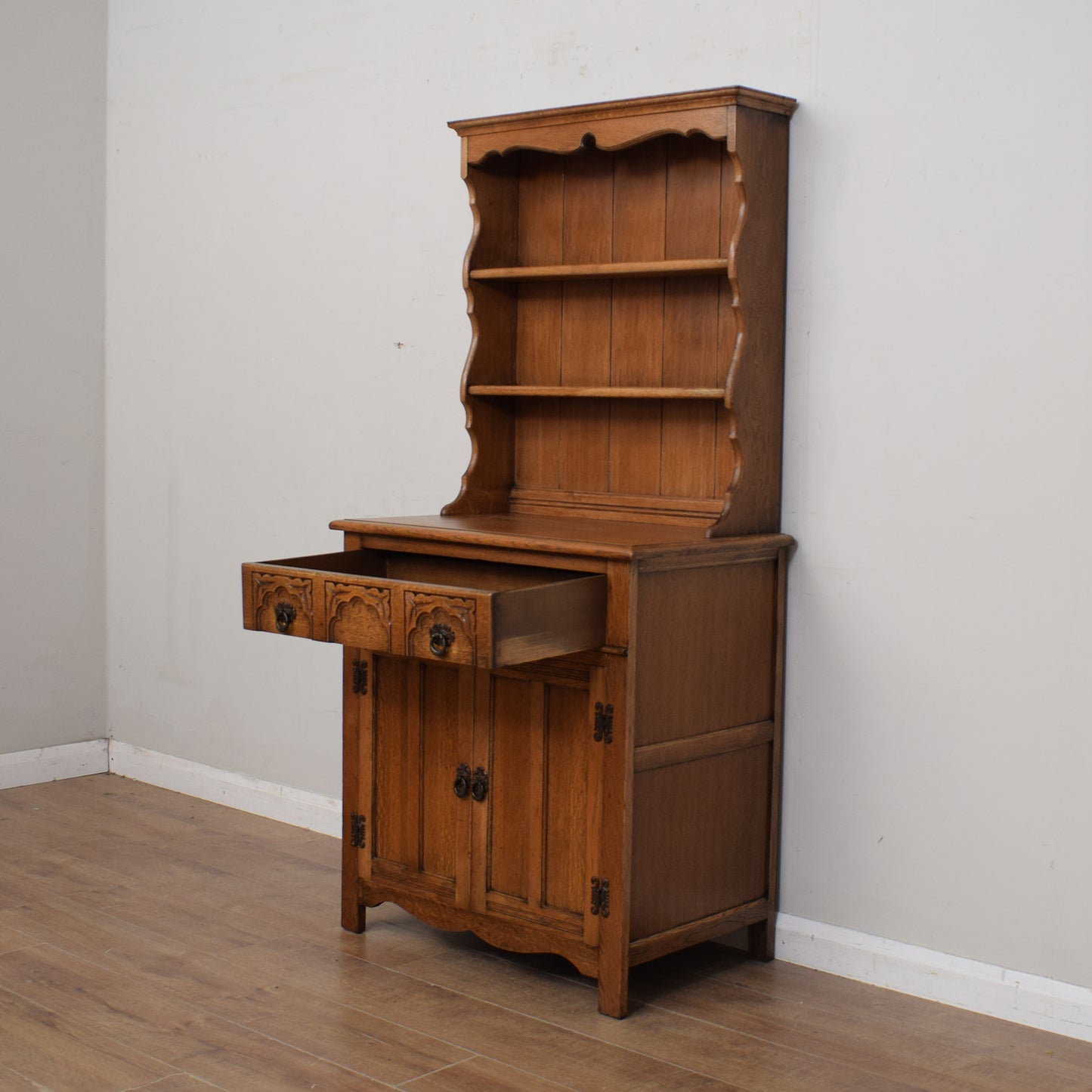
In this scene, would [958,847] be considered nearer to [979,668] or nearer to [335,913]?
[979,668]

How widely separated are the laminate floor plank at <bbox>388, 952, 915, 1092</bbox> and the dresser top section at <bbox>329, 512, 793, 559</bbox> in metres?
1.00

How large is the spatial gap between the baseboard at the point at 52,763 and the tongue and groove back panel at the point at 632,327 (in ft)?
7.10

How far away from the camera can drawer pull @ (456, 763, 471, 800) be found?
3373 millimetres

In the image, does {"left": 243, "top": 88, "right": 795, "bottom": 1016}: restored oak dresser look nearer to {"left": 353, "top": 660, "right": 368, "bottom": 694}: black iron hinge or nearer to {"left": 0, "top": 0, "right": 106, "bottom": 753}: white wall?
{"left": 353, "top": 660, "right": 368, "bottom": 694}: black iron hinge

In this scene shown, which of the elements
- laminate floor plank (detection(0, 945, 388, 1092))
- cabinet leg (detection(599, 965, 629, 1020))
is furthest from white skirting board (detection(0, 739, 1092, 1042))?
laminate floor plank (detection(0, 945, 388, 1092))

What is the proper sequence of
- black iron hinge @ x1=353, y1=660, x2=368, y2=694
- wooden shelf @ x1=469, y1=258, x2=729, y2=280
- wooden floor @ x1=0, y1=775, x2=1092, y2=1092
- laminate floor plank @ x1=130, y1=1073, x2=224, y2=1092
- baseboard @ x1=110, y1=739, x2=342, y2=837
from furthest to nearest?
1. baseboard @ x1=110, y1=739, x2=342, y2=837
2. black iron hinge @ x1=353, y1=660, x2=368, y2=694
3. wooden shelf @ x1=469, y1=258, x2=729, y2=280
4. wooden floor @ x1=0, y1=775, x2=1092, y2=1092
5. laminate floor plank @ x1=130, y1=1073, x2=224, y2=1092

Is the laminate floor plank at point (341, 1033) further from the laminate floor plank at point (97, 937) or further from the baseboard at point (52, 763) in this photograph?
the baseboard at point (52, 763)

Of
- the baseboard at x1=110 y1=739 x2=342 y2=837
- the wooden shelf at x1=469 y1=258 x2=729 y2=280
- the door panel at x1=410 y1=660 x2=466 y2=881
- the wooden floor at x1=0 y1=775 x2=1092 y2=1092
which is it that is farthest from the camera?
the baseboard at x1=110 y1=739 x2=342 y2=837

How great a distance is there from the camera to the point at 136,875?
4.02 meters

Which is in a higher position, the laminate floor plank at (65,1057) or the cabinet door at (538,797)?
the cabinet door at (538,797)

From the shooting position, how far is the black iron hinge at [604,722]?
3.07 m

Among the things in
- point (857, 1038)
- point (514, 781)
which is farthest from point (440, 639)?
point (857, 1038)

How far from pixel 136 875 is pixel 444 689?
1227mm

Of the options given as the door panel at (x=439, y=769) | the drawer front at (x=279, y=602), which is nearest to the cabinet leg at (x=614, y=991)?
the door panel at (x=439, y=769)
